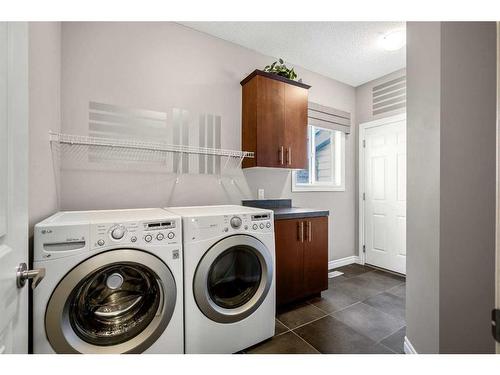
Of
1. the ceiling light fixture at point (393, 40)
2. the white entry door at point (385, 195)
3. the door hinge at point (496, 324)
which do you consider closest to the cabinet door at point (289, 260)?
the door hinge at point (496, 324)

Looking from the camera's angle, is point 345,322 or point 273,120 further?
point 273,120

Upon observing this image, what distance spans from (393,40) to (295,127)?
1275 millimetres

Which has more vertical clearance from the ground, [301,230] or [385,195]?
[385,195]

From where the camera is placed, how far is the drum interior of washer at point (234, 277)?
152 cm

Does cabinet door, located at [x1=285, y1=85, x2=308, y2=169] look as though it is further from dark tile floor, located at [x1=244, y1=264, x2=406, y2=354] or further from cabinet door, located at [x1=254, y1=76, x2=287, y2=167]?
dark tile floor, located at [x1=244, y1=264, x2=406, y2=354]

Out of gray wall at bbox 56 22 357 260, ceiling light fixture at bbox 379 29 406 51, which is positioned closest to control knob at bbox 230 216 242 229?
gray wall at bbox 56 22 357 260

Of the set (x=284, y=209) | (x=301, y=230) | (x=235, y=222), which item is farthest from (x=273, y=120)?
(x=235, y=222)

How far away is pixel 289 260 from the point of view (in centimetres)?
210

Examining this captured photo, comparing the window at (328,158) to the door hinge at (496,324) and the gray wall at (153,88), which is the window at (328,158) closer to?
the gray wall at (153,88)

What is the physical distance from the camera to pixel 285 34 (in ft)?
7.38

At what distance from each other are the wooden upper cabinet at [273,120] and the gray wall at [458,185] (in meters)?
1.23

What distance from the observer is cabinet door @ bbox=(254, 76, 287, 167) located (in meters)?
2.23

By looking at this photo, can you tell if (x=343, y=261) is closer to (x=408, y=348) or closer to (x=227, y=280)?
(x=408, y=348)
